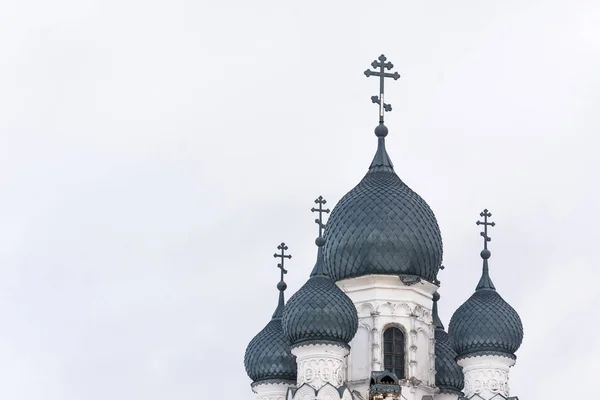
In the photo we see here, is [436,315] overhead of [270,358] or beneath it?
overhead

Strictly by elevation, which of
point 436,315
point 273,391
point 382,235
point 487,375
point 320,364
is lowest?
point 320,364

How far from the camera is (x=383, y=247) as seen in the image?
41.3 metres

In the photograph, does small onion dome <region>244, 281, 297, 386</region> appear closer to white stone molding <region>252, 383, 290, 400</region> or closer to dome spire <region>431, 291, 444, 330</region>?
white stone molding <region>252, 383, 290, 400</region>

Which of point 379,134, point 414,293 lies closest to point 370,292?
point 414,293

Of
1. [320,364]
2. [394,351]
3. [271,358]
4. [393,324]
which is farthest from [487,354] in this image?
[271,358]

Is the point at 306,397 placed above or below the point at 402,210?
below

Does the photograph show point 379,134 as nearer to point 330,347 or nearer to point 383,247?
point 383,247

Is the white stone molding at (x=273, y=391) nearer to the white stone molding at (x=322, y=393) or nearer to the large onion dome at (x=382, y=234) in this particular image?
the large onion dome at (x=382, y=234)

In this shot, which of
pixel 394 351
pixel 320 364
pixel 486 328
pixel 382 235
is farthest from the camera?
pixel 382 235

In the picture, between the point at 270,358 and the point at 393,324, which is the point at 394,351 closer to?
the point at 393,324

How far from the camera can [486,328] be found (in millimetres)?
40500

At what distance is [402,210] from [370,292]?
6.23 feet

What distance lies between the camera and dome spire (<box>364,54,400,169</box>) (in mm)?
42750

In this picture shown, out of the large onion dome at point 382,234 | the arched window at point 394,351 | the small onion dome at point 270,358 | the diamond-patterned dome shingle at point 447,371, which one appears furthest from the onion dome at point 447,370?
the small onion dome at point 270,358
